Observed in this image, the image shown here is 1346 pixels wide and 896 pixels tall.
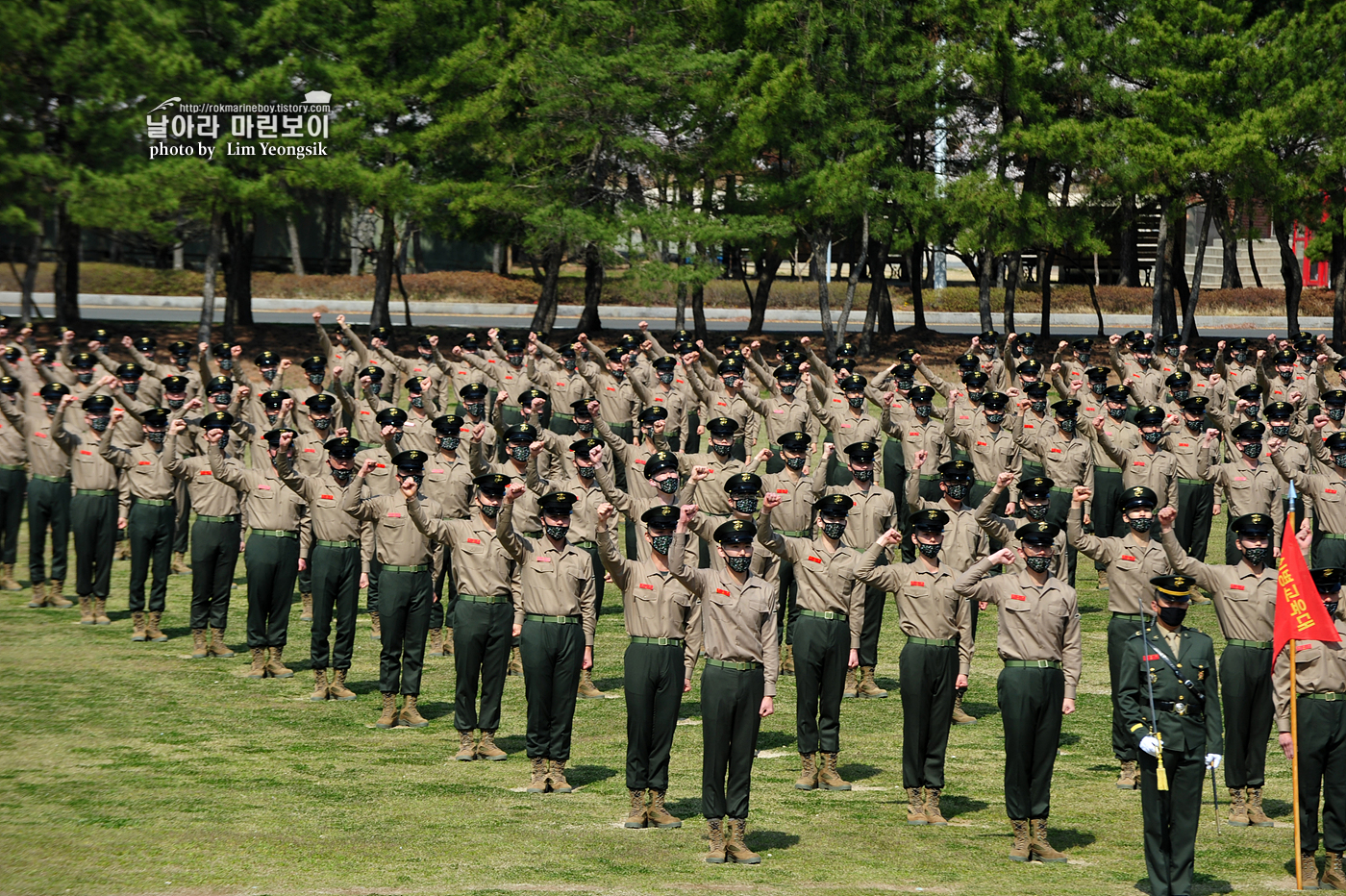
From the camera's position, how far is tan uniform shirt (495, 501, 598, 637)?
36.3 ft

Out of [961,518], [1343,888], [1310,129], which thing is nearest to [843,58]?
[1310,129]

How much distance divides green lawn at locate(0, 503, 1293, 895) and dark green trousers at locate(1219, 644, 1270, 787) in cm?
47

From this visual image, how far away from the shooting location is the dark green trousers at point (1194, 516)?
18.0 m

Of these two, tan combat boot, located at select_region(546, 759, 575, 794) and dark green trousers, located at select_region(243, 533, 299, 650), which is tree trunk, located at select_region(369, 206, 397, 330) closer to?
dark green trousers, located at select_region(243, 533, 299, 650)

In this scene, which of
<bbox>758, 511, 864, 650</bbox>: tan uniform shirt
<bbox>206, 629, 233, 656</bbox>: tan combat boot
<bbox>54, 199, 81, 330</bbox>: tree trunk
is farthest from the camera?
<bbox>54, 199, 81, 330</bbox>: tree trunk

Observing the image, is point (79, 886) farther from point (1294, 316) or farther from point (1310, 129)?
point (1294, 316)

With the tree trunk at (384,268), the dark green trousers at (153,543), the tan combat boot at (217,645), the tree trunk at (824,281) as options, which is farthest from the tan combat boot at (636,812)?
the tree trunk at (384,268)

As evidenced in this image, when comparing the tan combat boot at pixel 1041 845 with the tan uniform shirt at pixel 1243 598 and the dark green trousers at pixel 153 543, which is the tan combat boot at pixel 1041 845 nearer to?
the tan uniform shirt at pixel 1243 598

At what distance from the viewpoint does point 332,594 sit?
13789 mm

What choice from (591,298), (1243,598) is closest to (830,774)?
(1243,598)

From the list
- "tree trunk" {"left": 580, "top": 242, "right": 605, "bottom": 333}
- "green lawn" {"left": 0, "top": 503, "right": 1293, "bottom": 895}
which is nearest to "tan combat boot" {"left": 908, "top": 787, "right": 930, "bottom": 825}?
"green lawn" {"left": 0, "top": 503, "right": 1293, "bottom": 895}

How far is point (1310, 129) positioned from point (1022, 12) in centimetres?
721

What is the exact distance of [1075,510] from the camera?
12812 millimetres

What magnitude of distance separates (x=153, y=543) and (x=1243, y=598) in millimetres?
11267
